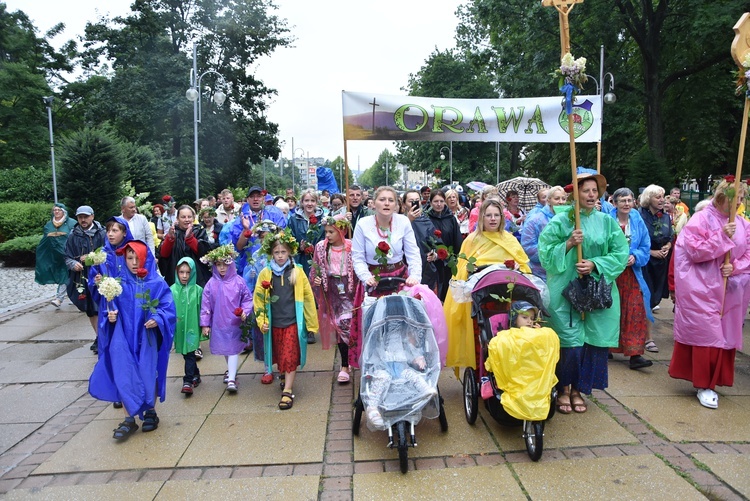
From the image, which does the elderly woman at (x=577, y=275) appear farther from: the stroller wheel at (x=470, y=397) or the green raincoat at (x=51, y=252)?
the green raincoat at (x=51, y=252)

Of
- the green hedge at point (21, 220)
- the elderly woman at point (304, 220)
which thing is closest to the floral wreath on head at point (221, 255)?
the elderly woman at point (304, 220)

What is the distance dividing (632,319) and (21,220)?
20076 millimetres

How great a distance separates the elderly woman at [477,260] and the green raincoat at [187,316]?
2.58 meters

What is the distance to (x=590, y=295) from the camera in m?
4.59

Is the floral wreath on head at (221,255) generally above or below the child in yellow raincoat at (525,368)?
above

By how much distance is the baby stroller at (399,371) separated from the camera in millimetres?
3811

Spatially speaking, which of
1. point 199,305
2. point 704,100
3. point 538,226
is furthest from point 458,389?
point 704,100

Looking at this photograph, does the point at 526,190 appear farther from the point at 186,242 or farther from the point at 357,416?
the point at 357,416

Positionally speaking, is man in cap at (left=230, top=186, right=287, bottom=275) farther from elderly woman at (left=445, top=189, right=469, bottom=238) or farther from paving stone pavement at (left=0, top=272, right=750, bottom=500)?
elderly woman at (left=445, top=189, right=469, bottom=238)

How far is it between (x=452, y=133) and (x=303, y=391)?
12.1ft

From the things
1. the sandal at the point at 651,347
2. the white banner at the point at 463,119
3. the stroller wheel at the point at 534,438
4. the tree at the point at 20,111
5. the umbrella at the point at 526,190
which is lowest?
the sandal at the point at 651,347

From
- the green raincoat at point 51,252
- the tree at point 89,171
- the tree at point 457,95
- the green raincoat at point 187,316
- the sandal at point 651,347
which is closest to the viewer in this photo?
the green raincoat at point 187,316

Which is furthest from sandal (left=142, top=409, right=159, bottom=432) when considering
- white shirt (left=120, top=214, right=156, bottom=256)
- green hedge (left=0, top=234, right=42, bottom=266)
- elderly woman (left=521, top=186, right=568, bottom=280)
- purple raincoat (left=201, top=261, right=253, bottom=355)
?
green hedge (left=0, top=234, right=42, bottom=266)

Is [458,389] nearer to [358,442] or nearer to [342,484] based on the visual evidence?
[358,442]
